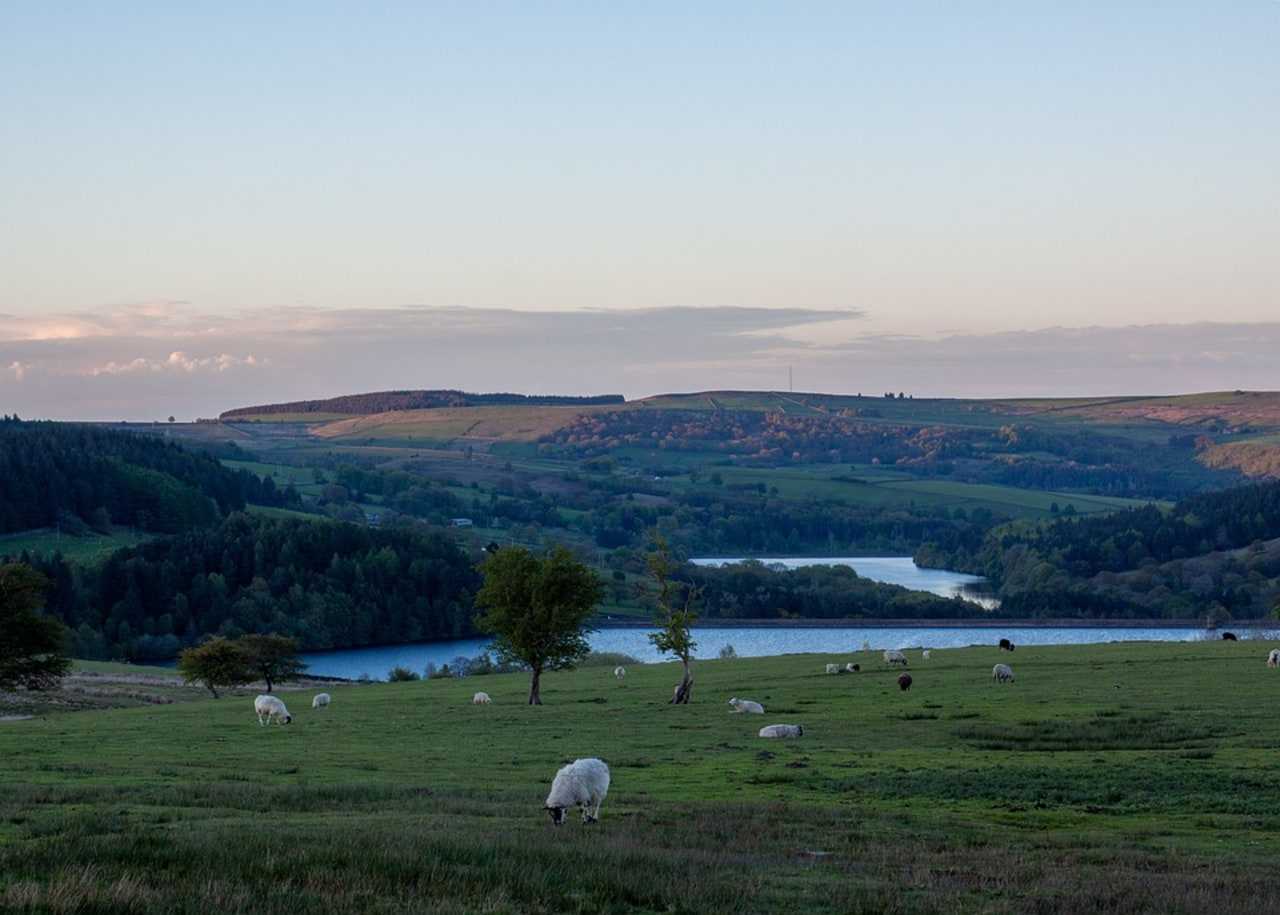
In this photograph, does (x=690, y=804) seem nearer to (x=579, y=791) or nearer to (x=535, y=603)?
(x=579, y=791)

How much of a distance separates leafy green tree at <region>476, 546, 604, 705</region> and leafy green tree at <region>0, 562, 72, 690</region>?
55.4 feet

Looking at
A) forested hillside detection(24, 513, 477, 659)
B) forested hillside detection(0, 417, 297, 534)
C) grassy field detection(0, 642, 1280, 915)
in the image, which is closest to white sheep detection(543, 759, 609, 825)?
grassy field detection(0, 642, 1280, 915)

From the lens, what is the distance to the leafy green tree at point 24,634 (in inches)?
1834

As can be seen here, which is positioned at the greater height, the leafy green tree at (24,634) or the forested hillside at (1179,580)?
the leafy green tree at (24,634)

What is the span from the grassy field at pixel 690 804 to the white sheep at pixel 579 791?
596 mm

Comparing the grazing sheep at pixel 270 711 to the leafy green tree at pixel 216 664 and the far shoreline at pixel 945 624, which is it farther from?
the far shoreline at pixel 945 624

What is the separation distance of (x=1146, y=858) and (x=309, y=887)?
11782 millimetres

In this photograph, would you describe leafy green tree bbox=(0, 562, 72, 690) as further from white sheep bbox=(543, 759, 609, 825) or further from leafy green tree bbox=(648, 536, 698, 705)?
white sheep bbox=(543, 759, 609, 825)

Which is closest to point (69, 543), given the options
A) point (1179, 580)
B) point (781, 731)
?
point (1179, 580)

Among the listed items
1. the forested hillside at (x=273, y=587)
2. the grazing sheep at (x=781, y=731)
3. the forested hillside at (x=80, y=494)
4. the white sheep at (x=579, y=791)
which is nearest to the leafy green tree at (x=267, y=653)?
the grazing sheep at (x=781, y=731)

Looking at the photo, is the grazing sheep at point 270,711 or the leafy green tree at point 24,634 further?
the grazing sheep at point 270,711

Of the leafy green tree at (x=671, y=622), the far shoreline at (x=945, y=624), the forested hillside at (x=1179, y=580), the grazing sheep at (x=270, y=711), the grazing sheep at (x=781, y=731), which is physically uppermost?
the leafy green tree at (x=671, y=622)

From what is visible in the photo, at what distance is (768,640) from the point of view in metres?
147

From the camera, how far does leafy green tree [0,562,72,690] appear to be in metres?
46.6
